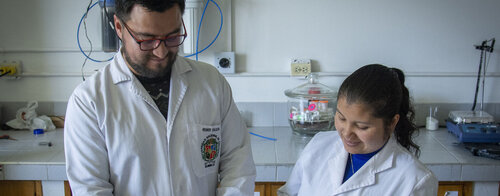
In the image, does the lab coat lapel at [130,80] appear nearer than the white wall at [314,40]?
Yes

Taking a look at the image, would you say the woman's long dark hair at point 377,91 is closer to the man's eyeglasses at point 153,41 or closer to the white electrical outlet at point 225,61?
the man's eyeglasses at point 153,41

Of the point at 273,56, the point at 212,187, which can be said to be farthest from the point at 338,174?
the point at 273,56

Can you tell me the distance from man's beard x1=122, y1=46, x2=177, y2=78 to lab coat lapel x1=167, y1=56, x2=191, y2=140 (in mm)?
46

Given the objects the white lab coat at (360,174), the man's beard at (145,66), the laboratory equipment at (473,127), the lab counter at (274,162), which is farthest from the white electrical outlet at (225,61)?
the laboratory equipment at (473,127)

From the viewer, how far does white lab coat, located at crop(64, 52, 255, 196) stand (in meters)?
1.08

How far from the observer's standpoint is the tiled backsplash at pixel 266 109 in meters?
2.27

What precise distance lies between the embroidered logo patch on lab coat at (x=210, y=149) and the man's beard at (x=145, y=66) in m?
0.23

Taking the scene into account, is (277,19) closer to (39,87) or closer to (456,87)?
(456,87)

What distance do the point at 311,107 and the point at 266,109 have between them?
0.30 metres

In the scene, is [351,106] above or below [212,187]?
above

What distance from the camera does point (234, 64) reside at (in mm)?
2203

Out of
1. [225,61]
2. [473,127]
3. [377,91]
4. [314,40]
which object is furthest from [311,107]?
[377,91]

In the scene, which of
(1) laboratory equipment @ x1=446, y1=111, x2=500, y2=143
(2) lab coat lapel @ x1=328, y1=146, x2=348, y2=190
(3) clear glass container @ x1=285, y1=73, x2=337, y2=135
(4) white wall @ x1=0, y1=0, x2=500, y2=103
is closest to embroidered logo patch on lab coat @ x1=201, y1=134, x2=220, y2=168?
(2) lab coat lapel @ x1=328, y1=146, x2=348, y2=190

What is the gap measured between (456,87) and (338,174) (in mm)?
1362
